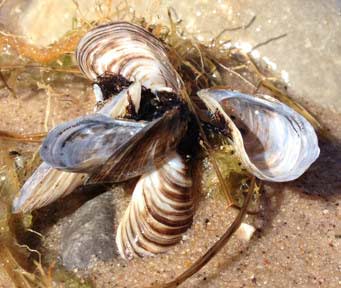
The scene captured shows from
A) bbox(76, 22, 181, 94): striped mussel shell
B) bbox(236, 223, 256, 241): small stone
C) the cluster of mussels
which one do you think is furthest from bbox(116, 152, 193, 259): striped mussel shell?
bbox(76, 22, 181, 94): striped mussel shell

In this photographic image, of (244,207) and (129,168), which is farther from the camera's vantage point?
(244,207)

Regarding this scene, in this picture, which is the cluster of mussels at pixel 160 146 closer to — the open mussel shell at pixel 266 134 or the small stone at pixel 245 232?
the open mussel shell at pixel 266 134

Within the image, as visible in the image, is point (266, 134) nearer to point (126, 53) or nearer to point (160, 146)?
point (160, 146)

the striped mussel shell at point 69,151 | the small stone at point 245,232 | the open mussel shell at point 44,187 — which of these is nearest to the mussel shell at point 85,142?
the striped mussel shell at point 69,151

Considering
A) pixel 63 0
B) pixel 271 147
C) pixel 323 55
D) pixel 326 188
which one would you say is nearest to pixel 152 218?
pixel 271 147

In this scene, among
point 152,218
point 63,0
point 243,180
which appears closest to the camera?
→ point 152,218

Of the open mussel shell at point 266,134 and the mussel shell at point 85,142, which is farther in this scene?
the open mussel shell at point 266,134

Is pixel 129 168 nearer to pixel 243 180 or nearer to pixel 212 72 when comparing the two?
pixel 243 180
